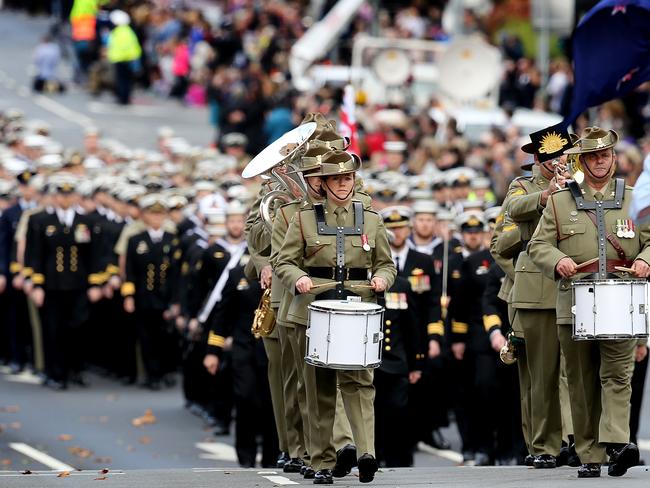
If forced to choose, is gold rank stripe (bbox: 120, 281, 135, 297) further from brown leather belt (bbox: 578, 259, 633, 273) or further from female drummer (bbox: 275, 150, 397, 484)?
brown leather belt (bbox: 578, 259, 633, 273)

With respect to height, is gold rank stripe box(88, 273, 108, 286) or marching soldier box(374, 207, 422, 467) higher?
gold rank stripe box(88, 273, 108, 286)

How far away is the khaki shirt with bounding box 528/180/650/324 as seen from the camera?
13562mm

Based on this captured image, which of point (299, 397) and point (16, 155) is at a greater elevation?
point (16, 155)

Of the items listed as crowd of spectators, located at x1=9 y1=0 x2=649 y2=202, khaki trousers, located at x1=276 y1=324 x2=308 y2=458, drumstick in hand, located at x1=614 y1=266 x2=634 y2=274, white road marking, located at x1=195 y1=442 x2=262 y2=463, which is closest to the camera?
drumstick in hand, located at x1=614 y1=266 x2=634 y2=274

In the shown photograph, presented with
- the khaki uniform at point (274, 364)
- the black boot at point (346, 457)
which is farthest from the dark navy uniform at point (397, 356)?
the black boot at point (346, 457)

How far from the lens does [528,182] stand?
48.6 ft

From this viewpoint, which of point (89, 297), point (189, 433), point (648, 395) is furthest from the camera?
point (89, 297)

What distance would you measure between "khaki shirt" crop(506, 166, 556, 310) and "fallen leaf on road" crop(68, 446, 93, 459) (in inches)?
224

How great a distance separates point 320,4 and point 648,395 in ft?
89.5

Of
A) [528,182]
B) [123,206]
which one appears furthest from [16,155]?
[528,182]

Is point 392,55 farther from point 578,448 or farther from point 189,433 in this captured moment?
point 578,448

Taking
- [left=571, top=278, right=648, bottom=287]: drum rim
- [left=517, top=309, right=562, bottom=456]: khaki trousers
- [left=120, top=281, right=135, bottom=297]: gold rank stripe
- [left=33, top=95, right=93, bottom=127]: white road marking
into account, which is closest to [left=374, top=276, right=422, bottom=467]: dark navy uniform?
[left=517, top=309, right=562, bottom=456]: khaki trousers

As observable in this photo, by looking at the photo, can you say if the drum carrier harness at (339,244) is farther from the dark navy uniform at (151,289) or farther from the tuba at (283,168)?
the dark navy uniform at (151,289)

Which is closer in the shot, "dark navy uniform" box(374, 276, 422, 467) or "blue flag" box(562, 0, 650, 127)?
"dark navy uniform" box(374, 276, 422, 467)
